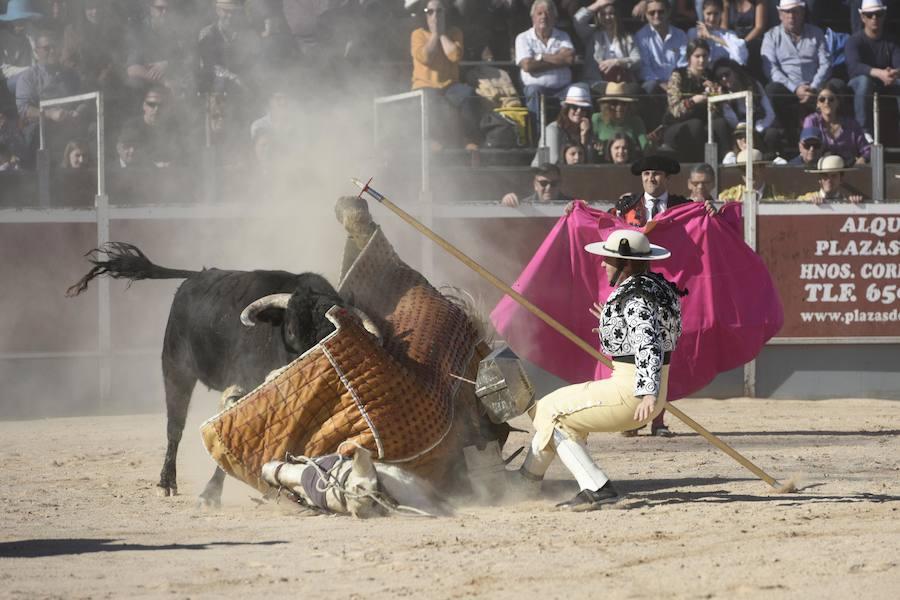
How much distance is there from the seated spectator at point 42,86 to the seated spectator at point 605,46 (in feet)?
15.1

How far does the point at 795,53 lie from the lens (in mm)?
14031

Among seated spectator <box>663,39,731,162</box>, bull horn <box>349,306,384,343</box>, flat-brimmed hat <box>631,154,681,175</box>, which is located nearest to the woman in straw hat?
Answer: bull horn <box>349,306,384,343</box>

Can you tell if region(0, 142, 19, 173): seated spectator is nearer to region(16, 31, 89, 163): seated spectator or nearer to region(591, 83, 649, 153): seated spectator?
region(16, 31, 89, 163): seated spectator

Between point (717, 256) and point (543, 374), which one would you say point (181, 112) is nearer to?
point (543, 374)

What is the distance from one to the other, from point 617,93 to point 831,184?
2.08m

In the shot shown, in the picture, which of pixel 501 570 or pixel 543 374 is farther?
pixel 543 374

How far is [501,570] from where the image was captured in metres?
4.84

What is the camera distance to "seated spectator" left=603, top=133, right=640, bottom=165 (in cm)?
1209

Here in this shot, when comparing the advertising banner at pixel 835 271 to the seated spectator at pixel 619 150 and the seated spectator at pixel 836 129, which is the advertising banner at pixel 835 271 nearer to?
the seated spectator at pixel 619 150

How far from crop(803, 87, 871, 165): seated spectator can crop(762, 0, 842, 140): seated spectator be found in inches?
28.3

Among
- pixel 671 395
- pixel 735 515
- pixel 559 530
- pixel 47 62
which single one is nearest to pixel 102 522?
pixel 559 530

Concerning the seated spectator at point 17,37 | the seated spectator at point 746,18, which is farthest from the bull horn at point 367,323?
the seated spectator at point 746,18

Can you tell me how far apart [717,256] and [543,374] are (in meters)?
2.31

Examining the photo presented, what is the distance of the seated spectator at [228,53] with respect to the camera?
12109mm
